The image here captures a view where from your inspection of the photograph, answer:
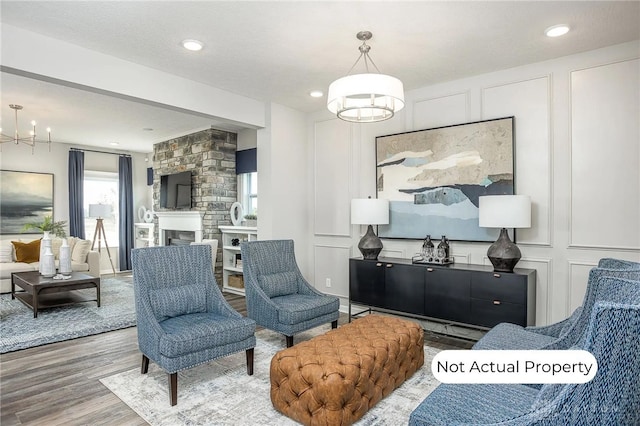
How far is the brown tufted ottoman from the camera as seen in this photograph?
6.99 ft

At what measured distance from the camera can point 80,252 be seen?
6.15 m

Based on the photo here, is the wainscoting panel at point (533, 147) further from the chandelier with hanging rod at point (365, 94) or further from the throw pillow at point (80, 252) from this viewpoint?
the throw pillow at point (80, 252)

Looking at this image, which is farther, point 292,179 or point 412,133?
point 292,179

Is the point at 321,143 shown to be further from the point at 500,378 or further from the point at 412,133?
the point at 500,378

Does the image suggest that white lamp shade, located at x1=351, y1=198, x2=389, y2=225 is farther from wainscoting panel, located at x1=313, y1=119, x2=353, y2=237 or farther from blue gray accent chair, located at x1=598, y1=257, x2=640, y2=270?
blue gray accent chair, located at x1=598, y1=257, x2=640, y2=270

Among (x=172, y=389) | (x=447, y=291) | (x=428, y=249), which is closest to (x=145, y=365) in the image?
(x=172, y=389)

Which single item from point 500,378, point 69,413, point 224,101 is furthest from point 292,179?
point 500,378

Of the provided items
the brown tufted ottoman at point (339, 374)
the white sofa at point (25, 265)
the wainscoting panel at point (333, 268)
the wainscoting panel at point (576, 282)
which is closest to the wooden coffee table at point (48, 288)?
the white sofa at point (25, 265)

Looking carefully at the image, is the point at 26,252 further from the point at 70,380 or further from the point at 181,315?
the point at 181,315

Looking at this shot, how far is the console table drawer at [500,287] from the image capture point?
327 cm

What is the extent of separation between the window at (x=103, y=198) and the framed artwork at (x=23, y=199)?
668mm

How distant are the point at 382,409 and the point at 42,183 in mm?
7576

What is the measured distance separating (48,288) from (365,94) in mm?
4328

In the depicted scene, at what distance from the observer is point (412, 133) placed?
4.34 metres
